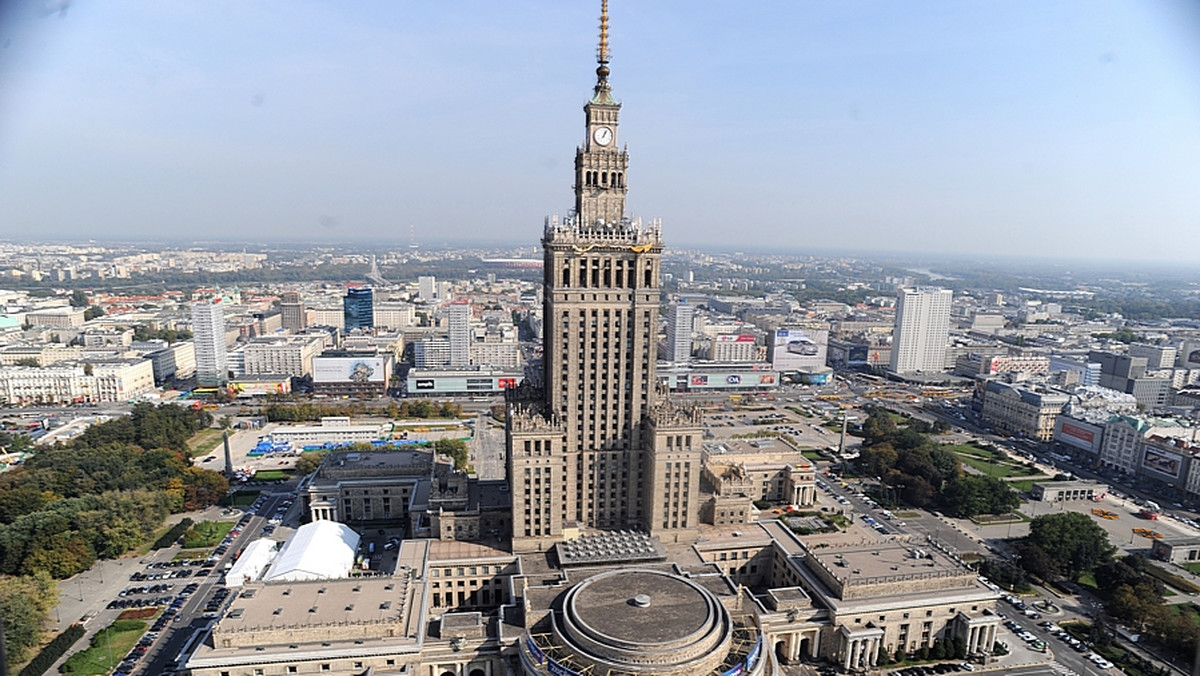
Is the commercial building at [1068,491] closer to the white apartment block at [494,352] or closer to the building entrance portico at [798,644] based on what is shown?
the building entrance portico at [798,644]

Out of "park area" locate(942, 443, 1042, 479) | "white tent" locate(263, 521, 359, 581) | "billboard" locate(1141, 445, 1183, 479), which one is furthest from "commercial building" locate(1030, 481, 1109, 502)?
"white tent" locate(263, 521, 359, 581)

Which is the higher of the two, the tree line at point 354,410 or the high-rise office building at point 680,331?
the high-rise office building at point 680,331

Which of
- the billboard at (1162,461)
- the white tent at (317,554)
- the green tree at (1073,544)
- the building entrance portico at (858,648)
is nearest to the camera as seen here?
the building entrance portico at (858,648)

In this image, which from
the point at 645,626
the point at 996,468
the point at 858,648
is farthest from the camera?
the point at 996,468

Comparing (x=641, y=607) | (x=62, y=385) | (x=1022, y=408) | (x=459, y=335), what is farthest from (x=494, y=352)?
(x=641, y=607)

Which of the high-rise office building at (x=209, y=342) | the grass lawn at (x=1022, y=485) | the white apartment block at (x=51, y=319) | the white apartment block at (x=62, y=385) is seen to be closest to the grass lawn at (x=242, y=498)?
Answer: the high-rise office building at (x=209, y=342)

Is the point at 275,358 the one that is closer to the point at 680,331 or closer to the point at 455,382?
the point at 455,382

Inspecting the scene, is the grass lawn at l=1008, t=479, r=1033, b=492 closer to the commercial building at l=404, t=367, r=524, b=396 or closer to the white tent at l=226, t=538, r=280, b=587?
the commercial building at l=404, t=367, r=524, b=396
